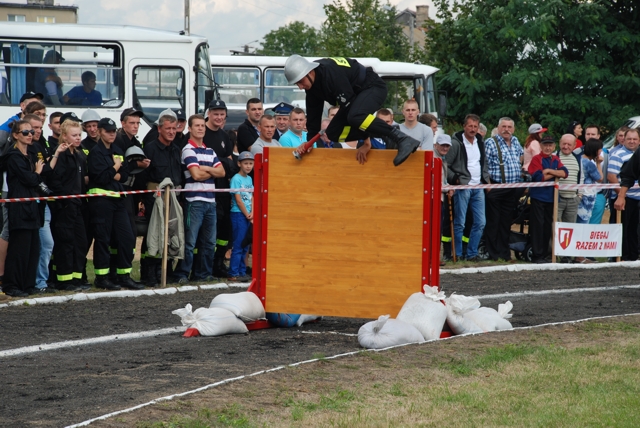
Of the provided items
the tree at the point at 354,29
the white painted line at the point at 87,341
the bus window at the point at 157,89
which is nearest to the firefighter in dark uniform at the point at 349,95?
the white painted line at the point at 87,341

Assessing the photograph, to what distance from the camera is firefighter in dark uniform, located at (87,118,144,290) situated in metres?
12.3

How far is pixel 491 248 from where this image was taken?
16.1m

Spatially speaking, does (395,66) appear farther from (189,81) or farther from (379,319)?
(379,319)

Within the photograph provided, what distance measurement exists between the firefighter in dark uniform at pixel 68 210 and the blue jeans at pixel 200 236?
149 centimetres

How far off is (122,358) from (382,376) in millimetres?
2349

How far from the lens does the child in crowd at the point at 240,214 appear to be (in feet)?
45.2

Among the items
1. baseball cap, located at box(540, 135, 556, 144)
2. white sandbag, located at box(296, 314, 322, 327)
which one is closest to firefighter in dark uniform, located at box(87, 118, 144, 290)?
white sandbag, located at box(296, 314, 322, 327)

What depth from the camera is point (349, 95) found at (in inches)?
358

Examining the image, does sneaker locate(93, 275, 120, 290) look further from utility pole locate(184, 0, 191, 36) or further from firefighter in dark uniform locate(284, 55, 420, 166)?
utility pole locate(184, 0, 191, 36)

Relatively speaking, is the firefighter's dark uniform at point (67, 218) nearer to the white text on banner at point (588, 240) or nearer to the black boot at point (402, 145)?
the black boot at point (402, 145)

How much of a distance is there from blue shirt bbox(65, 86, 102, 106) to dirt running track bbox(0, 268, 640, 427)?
32.0 ft

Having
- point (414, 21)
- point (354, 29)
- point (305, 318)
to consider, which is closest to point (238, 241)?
point (305, 318)

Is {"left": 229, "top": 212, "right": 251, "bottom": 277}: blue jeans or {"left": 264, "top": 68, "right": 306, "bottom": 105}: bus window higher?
{"left": 264, "top": 68, "right": 306, "bottom": 105}: bus window

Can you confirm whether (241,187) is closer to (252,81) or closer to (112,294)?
(112,294)
